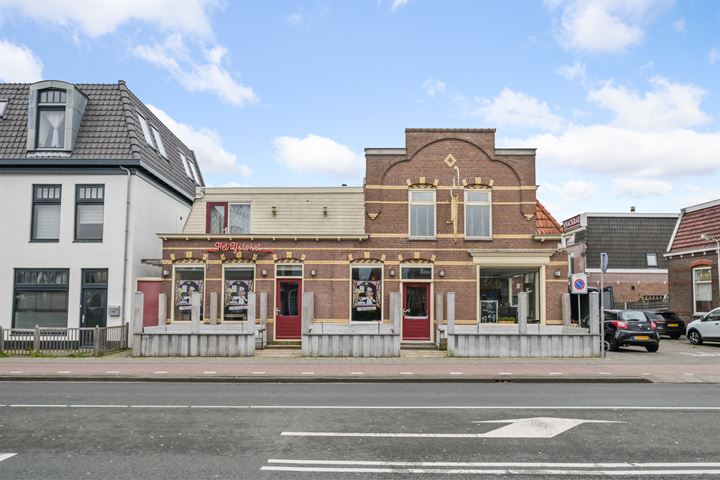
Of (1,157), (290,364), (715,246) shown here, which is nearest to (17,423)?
(290,364)

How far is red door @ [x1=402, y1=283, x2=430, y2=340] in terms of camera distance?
2195 cm

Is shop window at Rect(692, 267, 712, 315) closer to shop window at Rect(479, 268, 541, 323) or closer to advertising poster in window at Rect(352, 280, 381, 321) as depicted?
shop window at Rect(479, 268, 541, 323)

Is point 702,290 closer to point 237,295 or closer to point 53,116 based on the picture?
point 237,295

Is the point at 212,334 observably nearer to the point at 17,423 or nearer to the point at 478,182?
the point at 17,423

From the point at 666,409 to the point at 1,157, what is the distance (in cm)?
2217

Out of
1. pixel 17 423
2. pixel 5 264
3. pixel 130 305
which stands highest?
pixel 5 264

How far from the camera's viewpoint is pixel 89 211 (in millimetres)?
21328

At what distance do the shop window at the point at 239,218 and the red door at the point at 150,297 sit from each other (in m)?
3.45

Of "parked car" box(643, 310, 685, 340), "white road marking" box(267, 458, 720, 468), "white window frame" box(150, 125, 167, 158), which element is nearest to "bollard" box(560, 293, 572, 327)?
"parked car" box(643, 310, 685, 340)

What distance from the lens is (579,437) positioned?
8.32 meters

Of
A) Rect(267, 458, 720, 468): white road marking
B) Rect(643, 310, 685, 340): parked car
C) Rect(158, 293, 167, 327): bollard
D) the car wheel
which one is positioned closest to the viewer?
Rect(267, 458, 720, 468): white road marking

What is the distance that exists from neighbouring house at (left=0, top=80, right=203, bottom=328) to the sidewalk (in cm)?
328

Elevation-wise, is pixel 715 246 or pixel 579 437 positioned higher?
pixel 715 246

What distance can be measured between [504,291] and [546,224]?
321 cm
